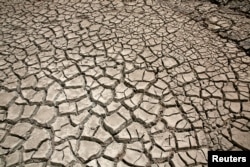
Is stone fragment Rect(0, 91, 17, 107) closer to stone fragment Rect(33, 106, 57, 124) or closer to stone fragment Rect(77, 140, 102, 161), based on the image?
stone fragment Rect(33, 106, 57, 124)

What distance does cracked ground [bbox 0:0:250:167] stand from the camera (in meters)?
1.73

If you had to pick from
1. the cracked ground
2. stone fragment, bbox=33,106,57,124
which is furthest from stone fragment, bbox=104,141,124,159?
stone fragment, bbox=33,106,57,124

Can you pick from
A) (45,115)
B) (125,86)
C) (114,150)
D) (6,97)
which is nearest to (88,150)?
(114,150)

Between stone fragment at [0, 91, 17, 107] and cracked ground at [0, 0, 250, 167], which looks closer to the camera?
cracked ground at [0, 0, 250, 167]

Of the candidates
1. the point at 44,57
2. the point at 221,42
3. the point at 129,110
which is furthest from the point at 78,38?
the point at 221,42

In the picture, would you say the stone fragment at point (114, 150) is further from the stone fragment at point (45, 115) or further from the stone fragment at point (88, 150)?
the stone fragment at point (45, 115)

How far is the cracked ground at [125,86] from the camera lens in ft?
5.68

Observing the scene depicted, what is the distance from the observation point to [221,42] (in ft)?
8.38

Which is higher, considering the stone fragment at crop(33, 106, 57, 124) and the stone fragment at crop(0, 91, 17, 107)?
the stone fragment at crop(0, 91, 17, 107)

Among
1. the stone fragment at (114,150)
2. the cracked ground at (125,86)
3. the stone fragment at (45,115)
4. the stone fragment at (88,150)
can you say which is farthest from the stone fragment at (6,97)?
the stone fragment at (114,150)

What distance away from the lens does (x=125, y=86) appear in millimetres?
2191

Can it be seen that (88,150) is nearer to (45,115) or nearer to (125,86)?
(45,115)

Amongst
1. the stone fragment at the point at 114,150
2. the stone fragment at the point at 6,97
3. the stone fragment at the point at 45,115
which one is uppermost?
the stone fragment at the point at 6,97

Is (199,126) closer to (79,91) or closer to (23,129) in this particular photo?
(79,91)
